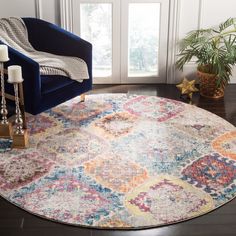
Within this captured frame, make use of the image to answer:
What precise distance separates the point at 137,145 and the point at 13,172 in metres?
0.91

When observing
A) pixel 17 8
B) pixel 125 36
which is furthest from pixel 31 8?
pixel 125 36

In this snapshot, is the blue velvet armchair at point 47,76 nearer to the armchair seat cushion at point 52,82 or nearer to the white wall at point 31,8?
the armchair seat cushion at point 52,82

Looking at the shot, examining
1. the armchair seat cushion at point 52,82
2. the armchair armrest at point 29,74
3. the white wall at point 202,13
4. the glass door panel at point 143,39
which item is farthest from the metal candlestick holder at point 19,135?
the white wall at point 202,13

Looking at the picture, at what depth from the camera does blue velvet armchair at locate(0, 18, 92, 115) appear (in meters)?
3.61

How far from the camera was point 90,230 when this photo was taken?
273 centimetres

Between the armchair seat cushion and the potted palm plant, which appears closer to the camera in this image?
the armchair seat cushion

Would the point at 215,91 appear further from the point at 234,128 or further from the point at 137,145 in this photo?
the point at 137,145

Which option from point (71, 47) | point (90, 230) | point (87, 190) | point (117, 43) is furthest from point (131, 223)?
point (117, 43)

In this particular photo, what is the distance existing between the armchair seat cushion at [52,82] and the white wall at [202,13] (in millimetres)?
1371

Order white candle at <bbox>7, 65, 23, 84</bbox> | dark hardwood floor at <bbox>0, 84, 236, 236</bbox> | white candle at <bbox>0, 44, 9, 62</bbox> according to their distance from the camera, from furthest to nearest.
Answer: white candle at <bbox>0, 44, 9, 62</bbox>
white candle at <bbox>7, 65, 23, 84</bbox>
dark hardwood floor at <bbox>0, 84, 236, 236</bbox>

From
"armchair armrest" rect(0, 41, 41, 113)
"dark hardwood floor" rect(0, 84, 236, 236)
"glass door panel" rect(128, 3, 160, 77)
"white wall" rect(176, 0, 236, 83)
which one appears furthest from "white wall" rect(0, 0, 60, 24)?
"dark hardwood floor" rect(0, 84, 236, 236)

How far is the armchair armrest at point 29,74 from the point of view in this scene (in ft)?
11.7

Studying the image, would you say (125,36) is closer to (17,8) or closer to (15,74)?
(17,8)

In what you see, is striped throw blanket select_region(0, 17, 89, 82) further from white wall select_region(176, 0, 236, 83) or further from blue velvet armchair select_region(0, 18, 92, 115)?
white wall select_region(176, 0, 236, 83)
